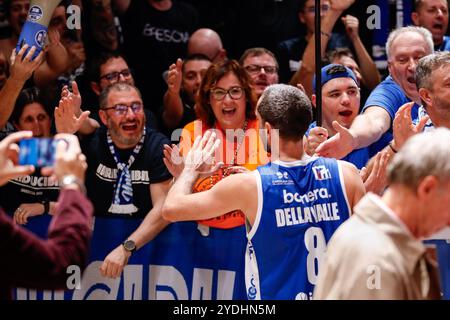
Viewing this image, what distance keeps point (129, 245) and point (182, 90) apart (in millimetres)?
1707

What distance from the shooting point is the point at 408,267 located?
10.8ft

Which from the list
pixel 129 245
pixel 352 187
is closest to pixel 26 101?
pixel 129 245

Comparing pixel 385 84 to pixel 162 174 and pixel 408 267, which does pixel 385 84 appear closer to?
pixel 162 174

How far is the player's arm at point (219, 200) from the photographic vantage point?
4734 mm

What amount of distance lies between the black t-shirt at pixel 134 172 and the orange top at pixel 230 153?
0.81 feet

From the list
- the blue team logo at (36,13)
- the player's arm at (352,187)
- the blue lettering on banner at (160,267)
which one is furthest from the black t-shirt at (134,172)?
the player's arm at (352,187)

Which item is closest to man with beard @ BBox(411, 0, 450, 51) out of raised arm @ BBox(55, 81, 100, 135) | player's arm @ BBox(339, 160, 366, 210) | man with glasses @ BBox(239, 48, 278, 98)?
man with glasses @ BBox(239, 48, 278, 98)

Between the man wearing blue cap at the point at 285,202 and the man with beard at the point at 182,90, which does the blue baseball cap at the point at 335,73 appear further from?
the man wearing blue cap at the point at 285,202

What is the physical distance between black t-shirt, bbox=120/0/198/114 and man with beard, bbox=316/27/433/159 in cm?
196

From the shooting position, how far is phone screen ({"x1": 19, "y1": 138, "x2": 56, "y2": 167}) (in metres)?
3.48

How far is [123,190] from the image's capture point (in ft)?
20.2

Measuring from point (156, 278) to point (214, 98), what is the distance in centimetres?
124
